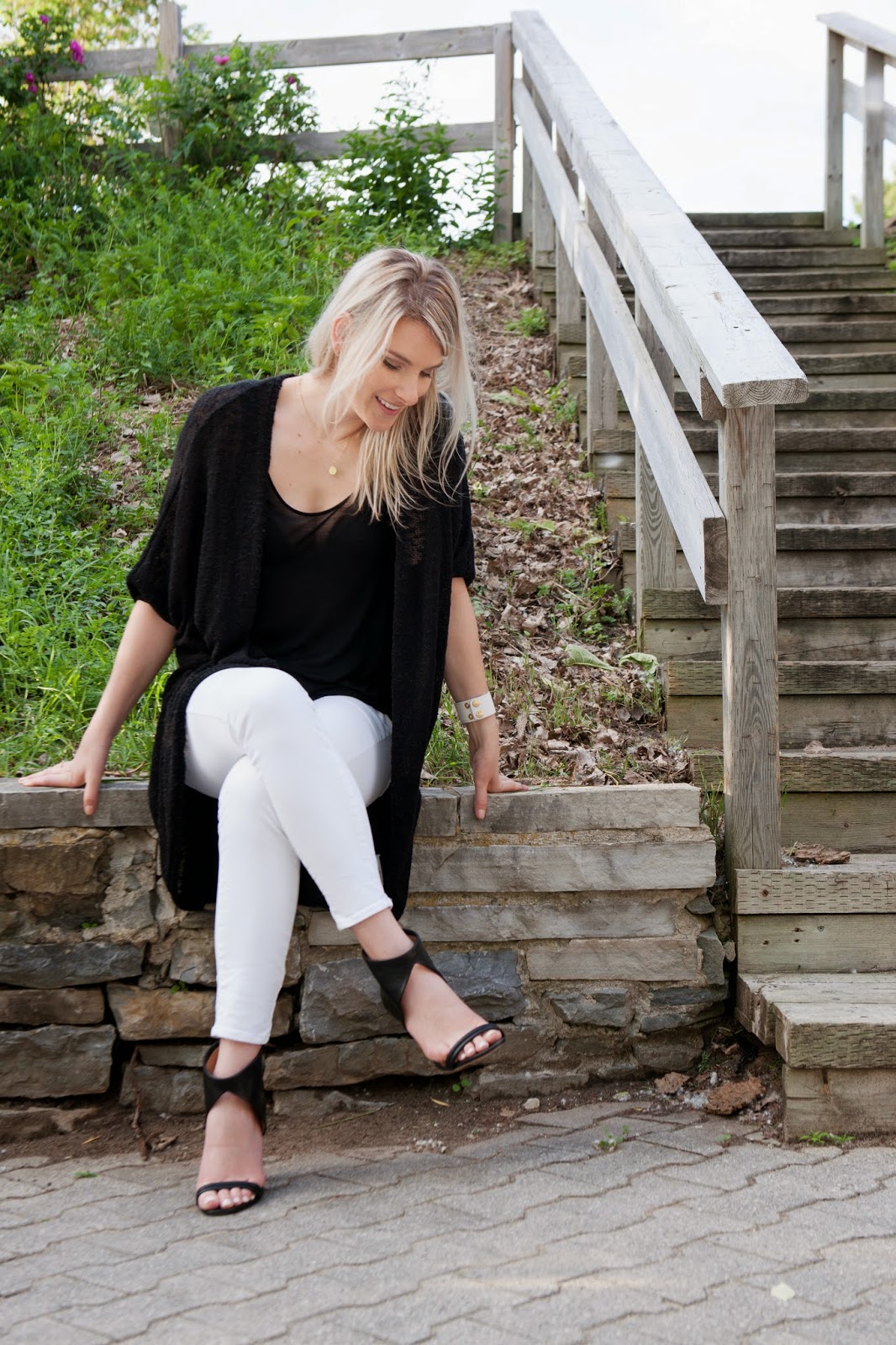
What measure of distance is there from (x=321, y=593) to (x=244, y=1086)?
0.94 metres

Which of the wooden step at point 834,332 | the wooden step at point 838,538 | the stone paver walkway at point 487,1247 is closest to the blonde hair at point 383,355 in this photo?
the stone paver walkway at point 487,1247

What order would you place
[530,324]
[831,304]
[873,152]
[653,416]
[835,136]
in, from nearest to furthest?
[653,416], [831,304], [530,324], [873,152], [835,136]

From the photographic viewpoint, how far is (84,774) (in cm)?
252

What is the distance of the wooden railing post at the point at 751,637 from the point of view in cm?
260

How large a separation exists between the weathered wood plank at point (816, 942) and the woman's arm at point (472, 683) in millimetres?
602

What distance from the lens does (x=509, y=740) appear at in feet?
10.0

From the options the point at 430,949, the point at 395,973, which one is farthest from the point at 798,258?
the point at 395,973

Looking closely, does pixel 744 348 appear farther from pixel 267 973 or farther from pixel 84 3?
pixel 84 3

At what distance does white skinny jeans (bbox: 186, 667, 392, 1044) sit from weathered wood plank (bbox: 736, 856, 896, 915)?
0.88 m

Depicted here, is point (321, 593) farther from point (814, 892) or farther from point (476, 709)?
point (814, 892)

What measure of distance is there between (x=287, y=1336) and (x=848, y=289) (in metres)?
5.32

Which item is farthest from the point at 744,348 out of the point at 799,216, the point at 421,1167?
the point at 799,216

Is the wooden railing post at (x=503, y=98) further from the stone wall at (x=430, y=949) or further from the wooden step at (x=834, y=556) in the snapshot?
the stone wall at (x=430, y=949)

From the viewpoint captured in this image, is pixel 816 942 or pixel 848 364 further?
pixel 848 364
